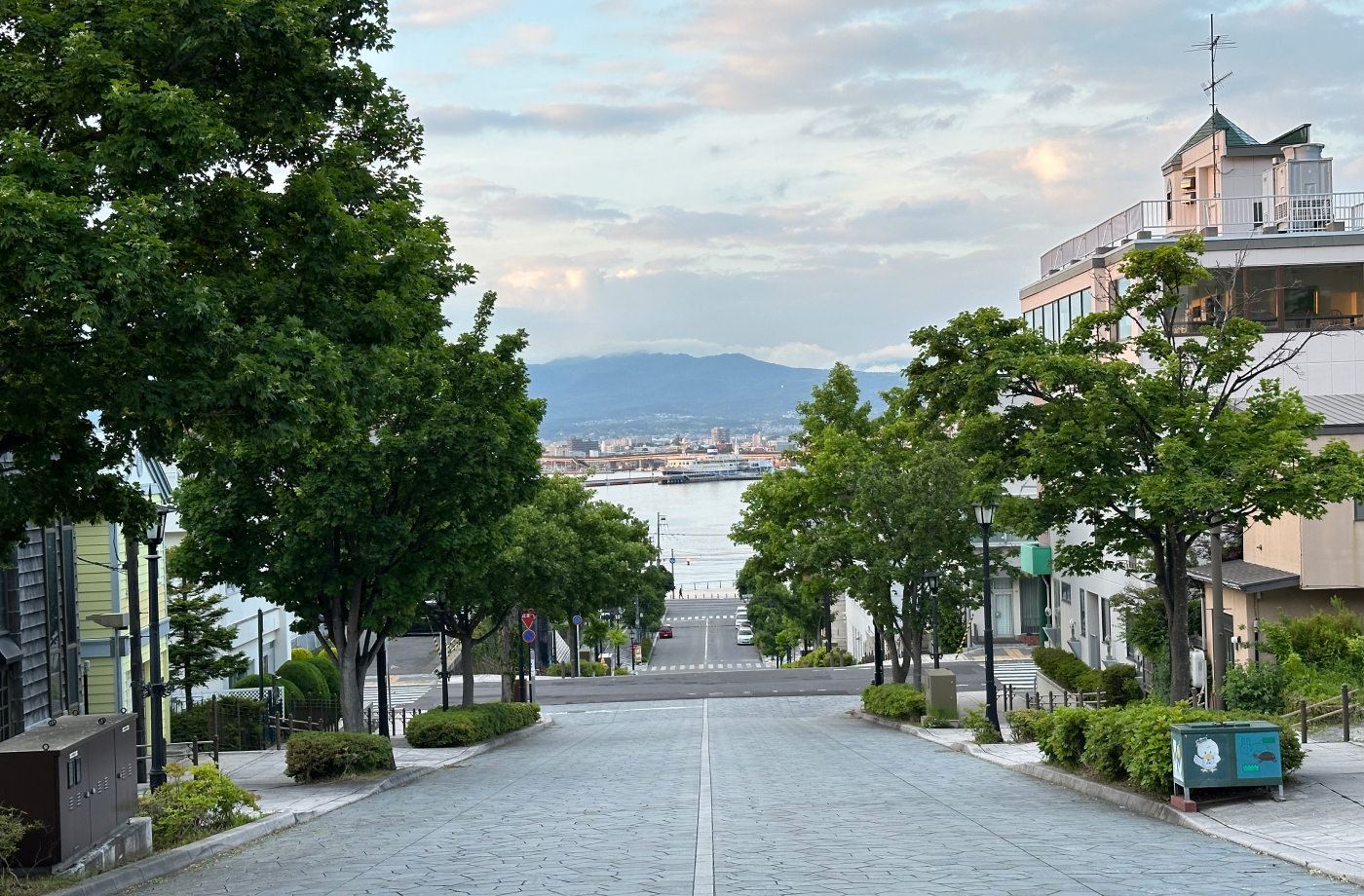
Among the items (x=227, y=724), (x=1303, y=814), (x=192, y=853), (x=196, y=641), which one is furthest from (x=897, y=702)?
(x=192, y=853)

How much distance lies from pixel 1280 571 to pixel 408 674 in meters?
50.8

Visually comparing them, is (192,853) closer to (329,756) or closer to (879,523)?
(329,756)

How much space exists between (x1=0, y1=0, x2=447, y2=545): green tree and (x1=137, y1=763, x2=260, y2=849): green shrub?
333cm

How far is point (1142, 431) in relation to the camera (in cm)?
2067

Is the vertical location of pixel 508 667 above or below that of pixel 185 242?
below

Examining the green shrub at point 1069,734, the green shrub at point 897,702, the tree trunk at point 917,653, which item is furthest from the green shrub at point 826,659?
the green shrub at point 1069,734

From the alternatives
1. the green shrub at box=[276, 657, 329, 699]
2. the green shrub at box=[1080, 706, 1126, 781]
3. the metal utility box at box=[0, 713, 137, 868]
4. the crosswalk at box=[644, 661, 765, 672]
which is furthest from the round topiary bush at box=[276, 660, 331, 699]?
the crosswalk at box=[644, 661, 765, 672]

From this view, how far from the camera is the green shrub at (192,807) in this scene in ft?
45.6

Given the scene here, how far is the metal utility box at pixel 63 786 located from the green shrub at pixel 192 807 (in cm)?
128

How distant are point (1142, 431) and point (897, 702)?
16190 mm

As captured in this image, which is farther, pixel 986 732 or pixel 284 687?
pixel 284 687

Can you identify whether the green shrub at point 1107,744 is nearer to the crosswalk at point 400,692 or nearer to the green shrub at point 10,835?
the green shrub at point 10,835

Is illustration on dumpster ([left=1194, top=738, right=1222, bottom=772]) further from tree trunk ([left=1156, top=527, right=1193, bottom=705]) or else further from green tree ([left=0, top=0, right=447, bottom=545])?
green tree ([left=0, top=0, right=447, bottom=545])

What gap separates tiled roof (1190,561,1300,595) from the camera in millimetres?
27938
